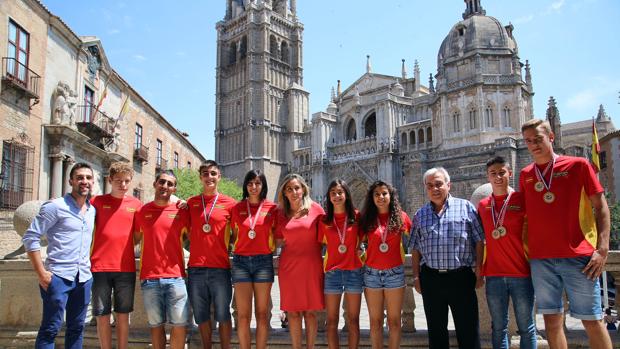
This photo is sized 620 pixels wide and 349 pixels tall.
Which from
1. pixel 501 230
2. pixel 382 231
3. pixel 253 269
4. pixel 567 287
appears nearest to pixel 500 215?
pixel 501 230

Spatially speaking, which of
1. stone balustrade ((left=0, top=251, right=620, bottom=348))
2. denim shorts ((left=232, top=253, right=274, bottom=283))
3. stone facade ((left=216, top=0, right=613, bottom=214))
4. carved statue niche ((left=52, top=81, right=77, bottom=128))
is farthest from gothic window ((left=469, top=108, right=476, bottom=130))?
denim shorts ((left=232, top=253, right=274, bottom=283))

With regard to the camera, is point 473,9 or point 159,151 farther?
point 473,9

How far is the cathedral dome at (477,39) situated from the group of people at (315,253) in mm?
32711

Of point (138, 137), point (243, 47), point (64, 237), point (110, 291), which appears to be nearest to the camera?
point (64, 237)

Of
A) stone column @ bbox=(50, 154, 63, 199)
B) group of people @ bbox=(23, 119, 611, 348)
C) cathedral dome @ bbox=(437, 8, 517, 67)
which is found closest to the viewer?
group of people @ bbox=(23, 119, 611, 348)

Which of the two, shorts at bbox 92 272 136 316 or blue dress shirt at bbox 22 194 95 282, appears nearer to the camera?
blue dress shirt at bbox 22 194 95 282

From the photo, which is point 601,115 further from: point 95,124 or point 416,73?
point 95,124

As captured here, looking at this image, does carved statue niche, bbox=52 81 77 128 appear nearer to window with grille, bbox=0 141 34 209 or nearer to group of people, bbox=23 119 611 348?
window with grille, bbox=0 141 34 209

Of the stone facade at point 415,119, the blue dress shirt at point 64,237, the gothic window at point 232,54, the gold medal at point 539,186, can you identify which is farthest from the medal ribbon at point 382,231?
the gothic window at point 232,54

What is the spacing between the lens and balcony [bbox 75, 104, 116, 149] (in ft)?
57.1

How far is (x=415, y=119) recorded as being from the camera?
42.9 metres

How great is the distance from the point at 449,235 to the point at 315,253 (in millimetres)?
1267

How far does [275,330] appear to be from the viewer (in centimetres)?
548

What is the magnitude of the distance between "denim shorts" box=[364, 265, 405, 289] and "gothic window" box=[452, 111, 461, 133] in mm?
31595
